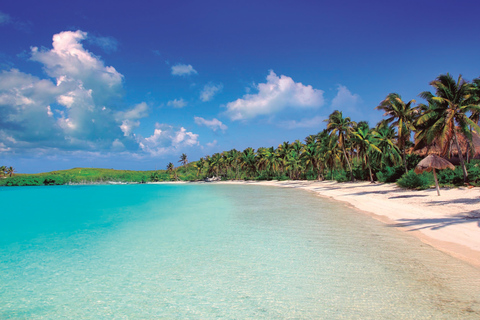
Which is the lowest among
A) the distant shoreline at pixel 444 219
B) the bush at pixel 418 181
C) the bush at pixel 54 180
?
the distant shoreline at pixel 444 219

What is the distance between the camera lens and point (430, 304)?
4047 mm

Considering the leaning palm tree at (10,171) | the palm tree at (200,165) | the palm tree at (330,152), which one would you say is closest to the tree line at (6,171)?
the leaning palm tree at (10,171)

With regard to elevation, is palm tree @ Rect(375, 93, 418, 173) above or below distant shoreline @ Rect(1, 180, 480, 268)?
above

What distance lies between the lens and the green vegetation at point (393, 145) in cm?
1975

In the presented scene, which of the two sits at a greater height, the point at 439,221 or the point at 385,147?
the point at 385,147

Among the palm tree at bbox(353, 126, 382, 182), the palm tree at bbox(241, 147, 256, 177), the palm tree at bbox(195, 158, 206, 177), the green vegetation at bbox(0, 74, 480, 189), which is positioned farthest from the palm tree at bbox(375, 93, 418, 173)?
the palm tree at bbox(195, 158, 206, 177)

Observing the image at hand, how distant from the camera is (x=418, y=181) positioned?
2052cm

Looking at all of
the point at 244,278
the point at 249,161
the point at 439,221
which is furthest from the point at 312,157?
the point at 244,278

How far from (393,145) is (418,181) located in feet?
36.8

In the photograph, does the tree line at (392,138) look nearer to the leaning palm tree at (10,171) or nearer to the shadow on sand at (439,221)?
the shadow on sand at (439,221)

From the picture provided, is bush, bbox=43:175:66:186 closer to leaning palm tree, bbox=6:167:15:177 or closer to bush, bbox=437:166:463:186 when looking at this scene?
leaning palm tree, bbox=6:167:15:177

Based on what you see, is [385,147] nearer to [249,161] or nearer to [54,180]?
[249,161]

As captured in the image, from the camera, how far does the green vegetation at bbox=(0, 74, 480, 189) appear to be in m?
19.8

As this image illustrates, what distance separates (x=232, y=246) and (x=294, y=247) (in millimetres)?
2013
